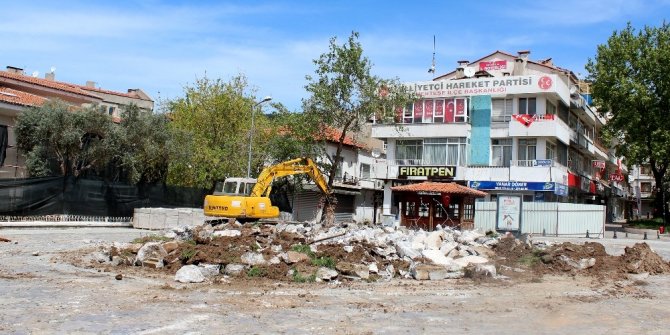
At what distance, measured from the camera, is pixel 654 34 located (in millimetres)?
49219

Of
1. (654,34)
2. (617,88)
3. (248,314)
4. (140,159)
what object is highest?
(654,34)

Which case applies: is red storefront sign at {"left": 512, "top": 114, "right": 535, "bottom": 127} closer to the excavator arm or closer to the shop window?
the shop window

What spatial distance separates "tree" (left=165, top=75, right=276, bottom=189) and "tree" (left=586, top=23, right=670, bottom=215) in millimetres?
27869

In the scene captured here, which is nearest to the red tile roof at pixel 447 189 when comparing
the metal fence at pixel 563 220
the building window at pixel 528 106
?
the metal fence at pixel 563 220

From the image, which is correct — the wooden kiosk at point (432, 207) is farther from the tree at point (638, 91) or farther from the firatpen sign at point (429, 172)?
the tree at point (638, 91)

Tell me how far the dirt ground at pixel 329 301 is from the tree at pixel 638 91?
3359 cm

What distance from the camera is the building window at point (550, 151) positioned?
145 ft

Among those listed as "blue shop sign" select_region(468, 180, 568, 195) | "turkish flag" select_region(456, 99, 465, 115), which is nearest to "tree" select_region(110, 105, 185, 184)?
"turkish flag" select_region(456, 99, 465, 115)

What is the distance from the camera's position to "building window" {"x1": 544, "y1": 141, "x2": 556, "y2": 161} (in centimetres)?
4425

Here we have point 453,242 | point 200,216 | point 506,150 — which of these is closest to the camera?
point 453,242

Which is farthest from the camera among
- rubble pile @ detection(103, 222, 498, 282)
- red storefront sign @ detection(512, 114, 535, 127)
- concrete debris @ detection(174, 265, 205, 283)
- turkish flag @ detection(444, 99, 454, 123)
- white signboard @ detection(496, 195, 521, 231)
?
turkish flag @ detection(444, 99, 454, 123)

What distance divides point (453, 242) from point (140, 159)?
21.9m

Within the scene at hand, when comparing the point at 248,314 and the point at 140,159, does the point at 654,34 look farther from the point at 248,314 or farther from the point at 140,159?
the point at 248,314

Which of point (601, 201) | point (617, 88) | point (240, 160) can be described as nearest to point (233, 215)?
point (240, 160)
